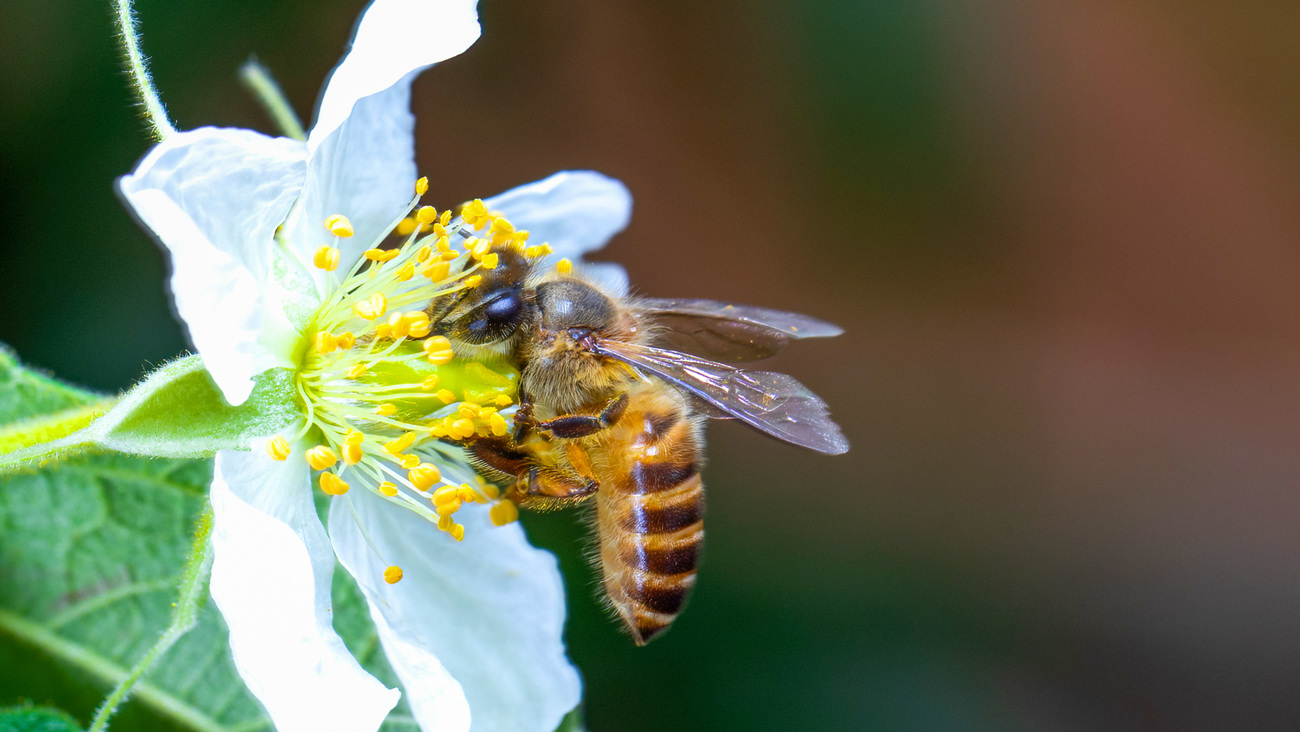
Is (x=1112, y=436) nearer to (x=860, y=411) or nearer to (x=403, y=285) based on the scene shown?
(x=860, y=411)

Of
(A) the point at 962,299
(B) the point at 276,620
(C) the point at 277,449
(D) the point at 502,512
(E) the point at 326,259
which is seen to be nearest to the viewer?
(B) the point at 276,620

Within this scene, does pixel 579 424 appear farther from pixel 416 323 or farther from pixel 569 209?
pixel 569 209

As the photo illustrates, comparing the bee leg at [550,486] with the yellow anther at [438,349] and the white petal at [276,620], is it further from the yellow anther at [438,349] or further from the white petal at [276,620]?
the white petal at [276,620]

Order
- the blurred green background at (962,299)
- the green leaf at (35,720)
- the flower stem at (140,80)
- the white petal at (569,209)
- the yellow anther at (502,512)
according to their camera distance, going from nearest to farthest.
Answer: the flower stem at (140,80)
the green leaf at (35,720)
the yellow anther at (502,512)
the white petal at (569,209)
the blurred green background at (962,299)

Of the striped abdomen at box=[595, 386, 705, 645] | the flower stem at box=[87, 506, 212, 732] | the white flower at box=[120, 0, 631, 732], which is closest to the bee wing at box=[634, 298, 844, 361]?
the white flower at box=[120, 0, 631, 732]

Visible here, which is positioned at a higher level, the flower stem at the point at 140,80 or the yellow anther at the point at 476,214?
the flower stem at the point at 140,80

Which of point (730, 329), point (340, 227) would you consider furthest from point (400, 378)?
point (730, 329)

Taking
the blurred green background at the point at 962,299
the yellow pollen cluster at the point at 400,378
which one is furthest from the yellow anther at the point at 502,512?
the blurred green background at the point at 962,299
